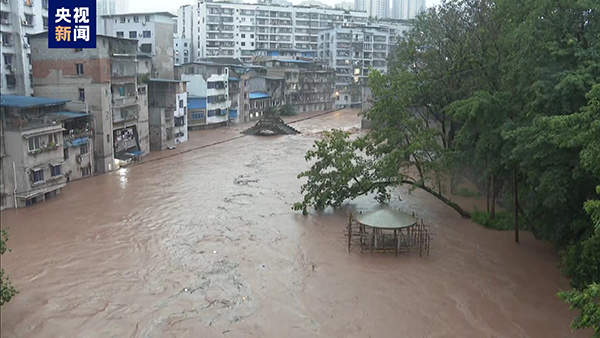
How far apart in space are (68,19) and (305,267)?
12.1m

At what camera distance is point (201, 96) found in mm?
45625

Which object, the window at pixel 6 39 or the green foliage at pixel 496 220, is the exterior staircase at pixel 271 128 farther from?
the green foliage at pixel 496 220

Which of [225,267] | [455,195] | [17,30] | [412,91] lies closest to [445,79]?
[412,91]

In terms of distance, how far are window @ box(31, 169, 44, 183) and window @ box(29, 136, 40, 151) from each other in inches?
37.3

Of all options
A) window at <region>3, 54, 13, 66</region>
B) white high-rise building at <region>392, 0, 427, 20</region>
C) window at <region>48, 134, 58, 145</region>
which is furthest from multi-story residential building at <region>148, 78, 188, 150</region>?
white high-rise building at <region>392, 0, 427, 20</region>

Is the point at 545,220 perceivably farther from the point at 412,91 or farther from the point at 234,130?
the point at 234,130

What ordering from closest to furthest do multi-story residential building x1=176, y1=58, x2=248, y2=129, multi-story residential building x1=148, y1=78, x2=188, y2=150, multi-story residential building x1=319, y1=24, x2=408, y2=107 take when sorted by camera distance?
multi-story residential building x1=148, y1=78, x2=188, y2=150, multi-story residential building x1=176, y1=58, x2=248, y2=129, multi-story residential building x1=319, y1=24, x2=408, y2=107

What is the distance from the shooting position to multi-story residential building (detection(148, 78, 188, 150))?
3647 cm

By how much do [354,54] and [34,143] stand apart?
175 ft

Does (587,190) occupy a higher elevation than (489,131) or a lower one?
lower

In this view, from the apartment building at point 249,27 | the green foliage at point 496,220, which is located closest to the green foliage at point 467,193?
the green foliage at point 496,220

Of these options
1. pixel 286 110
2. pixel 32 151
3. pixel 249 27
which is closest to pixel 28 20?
pixel 32 151

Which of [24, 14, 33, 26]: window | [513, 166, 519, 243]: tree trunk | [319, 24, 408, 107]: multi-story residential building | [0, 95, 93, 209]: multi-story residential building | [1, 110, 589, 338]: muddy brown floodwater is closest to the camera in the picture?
[1, 110, 589, 338]: muddy brown floodwater

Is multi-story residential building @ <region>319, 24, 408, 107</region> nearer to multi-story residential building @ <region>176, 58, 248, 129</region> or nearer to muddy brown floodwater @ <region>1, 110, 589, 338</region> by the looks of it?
multi-story residential building @ <region>176, 58, 248, 129</region>
